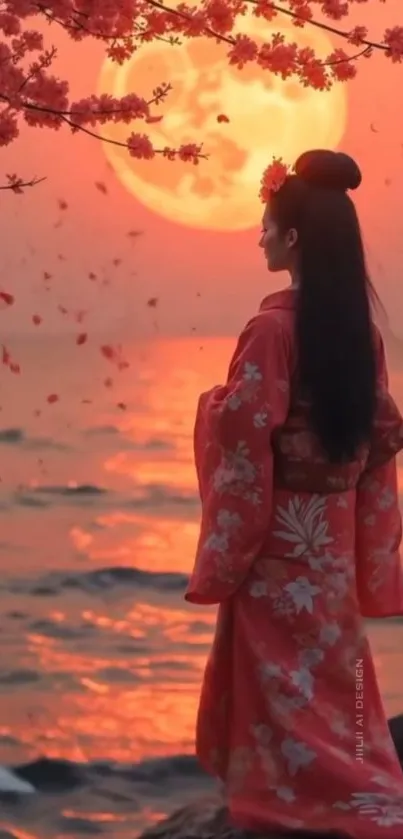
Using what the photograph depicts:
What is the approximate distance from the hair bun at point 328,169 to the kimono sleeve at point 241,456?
0.91 feet

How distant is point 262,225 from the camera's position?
2.66m

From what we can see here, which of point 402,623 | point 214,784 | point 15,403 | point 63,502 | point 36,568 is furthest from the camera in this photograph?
point 15,403

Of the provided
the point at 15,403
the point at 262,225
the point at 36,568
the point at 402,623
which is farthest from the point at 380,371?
the point at 15,403

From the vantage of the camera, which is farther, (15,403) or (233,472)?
(15,403)

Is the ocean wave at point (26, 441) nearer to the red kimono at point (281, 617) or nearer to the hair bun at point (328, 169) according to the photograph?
the red kimono at point (281, 617)

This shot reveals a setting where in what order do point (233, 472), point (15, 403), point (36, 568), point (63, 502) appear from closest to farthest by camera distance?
1. point (233, 472)
2. point (36, 568)
3. point (63, 502)
4. point (15, 403)

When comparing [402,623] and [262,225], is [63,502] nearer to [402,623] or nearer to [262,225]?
[402,623]

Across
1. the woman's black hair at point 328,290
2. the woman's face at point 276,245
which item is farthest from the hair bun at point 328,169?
the woman's face at point 276,245

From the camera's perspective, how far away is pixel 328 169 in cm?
258

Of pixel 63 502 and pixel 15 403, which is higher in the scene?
pixel 15 403

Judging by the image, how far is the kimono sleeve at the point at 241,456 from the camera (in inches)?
100

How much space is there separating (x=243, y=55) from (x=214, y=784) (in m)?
2.38

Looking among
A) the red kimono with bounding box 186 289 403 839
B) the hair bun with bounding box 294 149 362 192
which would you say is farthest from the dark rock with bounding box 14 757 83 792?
the hair bun with bounding box 294 149 362 192

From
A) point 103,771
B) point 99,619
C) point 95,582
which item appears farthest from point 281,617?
point 95,582
